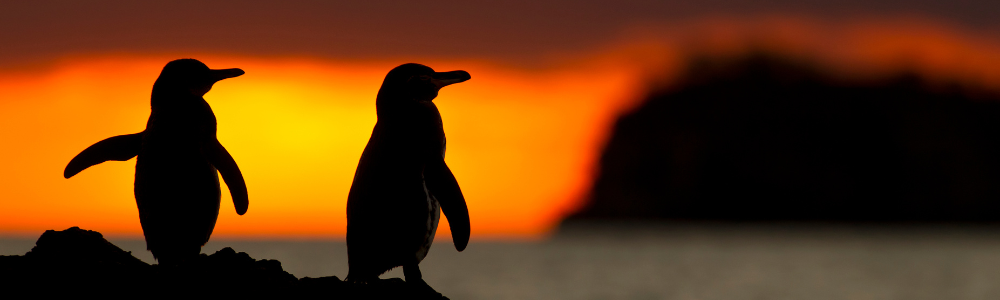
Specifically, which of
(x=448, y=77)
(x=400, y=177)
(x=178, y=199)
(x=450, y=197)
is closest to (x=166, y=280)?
(x=178, y=199)

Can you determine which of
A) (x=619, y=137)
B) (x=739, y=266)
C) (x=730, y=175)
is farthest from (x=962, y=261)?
(x=619, y=137)

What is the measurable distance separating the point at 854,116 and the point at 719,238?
9036 cm

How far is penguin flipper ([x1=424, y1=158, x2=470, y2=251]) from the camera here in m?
7.20

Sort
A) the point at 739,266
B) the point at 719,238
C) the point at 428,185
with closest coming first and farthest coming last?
the point at 428,185 < the point at 739,266 < the point at 719,238

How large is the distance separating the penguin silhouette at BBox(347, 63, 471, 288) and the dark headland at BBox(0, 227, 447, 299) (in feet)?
0.72

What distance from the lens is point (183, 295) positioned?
6.31 meters

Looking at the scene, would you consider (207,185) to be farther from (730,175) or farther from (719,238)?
(719,238)

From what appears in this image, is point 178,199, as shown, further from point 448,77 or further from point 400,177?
point 448,77

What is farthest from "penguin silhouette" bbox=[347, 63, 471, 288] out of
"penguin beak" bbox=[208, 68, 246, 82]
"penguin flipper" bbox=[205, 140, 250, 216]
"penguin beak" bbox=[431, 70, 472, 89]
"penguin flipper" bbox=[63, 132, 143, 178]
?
"penguin flipper" bbox=[63, 132, 143, 178]

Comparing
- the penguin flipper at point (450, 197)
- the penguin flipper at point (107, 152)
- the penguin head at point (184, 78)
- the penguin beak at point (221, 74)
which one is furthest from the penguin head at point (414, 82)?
the penguin flipper at point (107, 152)

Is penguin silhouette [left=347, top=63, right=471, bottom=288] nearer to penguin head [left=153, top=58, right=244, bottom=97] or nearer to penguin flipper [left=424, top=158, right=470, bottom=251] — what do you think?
penguin flipper [left=424, top=158, right=470, bottom=251]

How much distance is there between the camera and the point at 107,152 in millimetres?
7887

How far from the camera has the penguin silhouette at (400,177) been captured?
23.1 feet

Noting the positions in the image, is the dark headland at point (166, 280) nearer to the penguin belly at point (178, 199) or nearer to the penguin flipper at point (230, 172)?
the penguin belly at point (178, 199)
